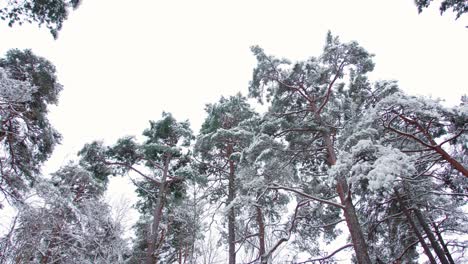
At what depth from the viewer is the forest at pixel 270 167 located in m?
6.85

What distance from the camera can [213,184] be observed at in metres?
12.7

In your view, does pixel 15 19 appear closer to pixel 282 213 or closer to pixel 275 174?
pixel 275 174

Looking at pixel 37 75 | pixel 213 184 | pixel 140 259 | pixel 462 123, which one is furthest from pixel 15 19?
pixel 140 259

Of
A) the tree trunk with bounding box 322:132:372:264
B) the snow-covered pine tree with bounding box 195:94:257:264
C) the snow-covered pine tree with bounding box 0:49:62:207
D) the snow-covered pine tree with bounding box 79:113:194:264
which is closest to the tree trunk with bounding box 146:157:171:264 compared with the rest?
the snow-covered pine tree with bounding box 79:113:194:264

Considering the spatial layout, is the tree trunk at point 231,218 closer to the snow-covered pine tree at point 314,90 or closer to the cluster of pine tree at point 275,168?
the cluster of pine tree at point 275,168

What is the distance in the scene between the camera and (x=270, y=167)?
946 centimetres

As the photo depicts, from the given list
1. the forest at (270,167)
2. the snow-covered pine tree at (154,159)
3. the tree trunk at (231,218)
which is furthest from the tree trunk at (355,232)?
the snow-covered pine tree at (154,159)

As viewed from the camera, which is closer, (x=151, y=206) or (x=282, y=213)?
(x=282, y=213)

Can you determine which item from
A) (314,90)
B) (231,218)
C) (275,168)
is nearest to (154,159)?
(231,218)

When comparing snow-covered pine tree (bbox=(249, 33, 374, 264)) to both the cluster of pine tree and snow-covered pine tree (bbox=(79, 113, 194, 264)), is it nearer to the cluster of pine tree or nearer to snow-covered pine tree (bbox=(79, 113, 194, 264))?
the cluster of pine tree

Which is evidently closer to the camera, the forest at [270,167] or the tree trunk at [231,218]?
the forest at [270,167]

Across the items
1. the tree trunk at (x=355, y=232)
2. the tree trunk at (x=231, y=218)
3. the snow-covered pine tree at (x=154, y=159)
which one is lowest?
the tree trunk at (x=355, y=232)

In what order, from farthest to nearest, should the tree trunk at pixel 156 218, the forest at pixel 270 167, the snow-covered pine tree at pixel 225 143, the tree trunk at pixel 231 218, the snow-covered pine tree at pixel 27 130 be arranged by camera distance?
1. the snow-covered pine tree at pixel 225 143
2. the tree trunk at pixel 156 218
3. the tree trunk at pixel 231 218
4. the snow-covered pine tree at pixel 27 130
5. the forest at pixel 270 167

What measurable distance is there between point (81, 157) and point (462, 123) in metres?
14.3
